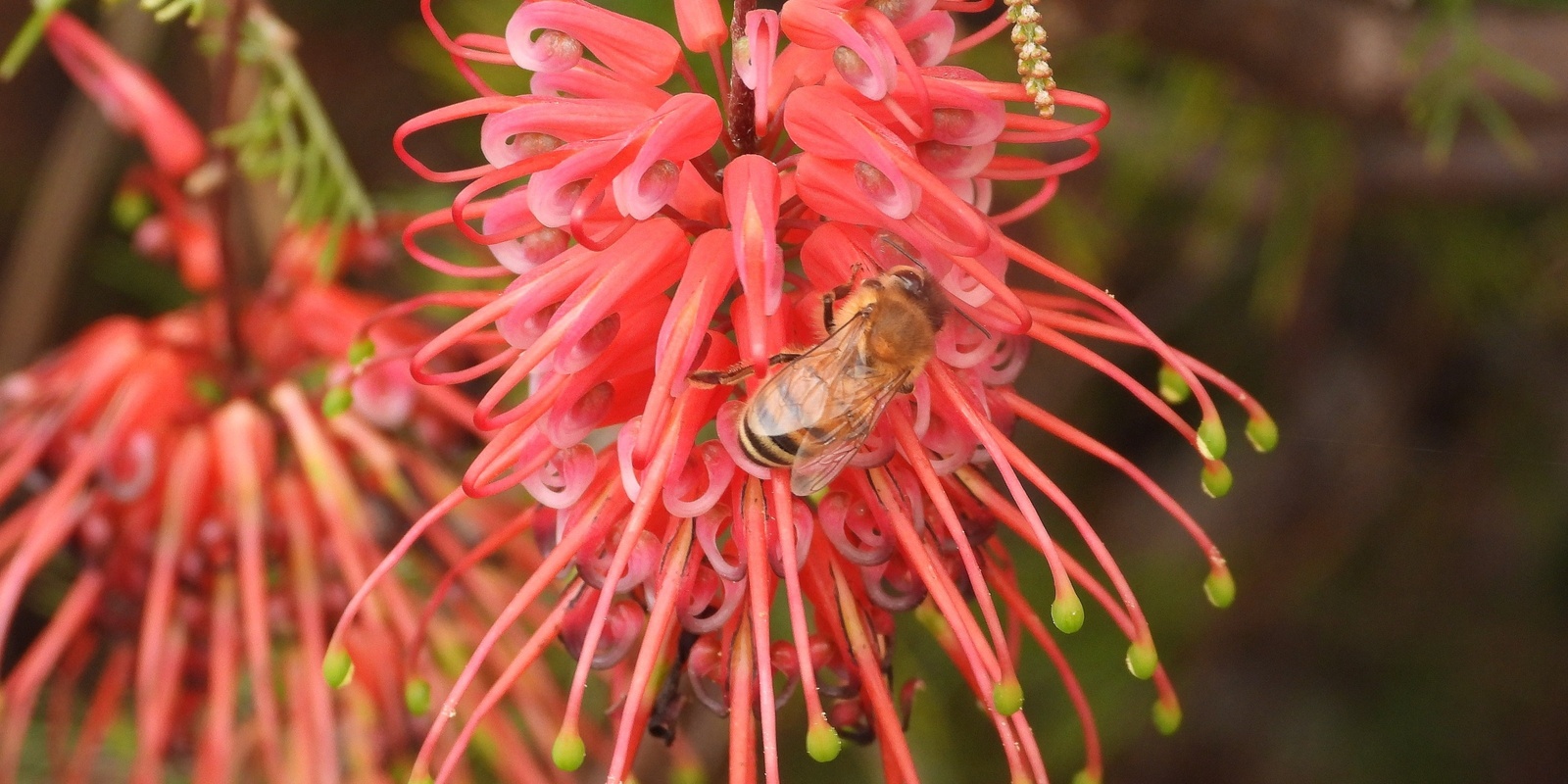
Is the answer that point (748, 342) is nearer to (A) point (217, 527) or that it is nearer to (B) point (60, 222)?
(A) point (217, 527)

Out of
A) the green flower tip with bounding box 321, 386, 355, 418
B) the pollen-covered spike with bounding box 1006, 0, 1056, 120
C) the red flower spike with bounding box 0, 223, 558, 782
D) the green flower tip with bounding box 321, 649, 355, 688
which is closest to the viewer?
the pollen-covered spike with bounding box 1006, 0, 1056, 120

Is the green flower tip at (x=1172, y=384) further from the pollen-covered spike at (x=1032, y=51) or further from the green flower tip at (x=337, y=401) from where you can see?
the green flower tip at (x=337, y=401)

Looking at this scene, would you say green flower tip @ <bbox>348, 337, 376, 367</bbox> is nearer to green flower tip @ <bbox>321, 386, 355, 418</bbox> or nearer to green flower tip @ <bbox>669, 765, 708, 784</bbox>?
green flower tip @ <bbox>321, 386, 355, 418</bbox>

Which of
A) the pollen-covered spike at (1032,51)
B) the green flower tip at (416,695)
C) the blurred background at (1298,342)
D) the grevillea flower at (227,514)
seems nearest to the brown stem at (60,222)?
the blurred background at (1298,342)

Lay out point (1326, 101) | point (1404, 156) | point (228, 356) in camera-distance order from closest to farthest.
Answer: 1. point (228, 356)
2. point (1326, 101)
3. point (1404, 156)

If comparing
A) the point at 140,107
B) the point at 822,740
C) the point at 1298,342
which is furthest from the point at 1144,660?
the point at 1298,342

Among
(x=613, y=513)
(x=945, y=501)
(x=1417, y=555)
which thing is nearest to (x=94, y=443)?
(x=613, y=513)

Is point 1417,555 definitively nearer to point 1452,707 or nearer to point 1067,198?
point 1452,707

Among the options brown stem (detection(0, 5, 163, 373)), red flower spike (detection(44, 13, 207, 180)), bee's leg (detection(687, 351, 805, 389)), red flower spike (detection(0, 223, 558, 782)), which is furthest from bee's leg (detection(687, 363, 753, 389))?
brown stem (detection(0, 5, 163, 373))
